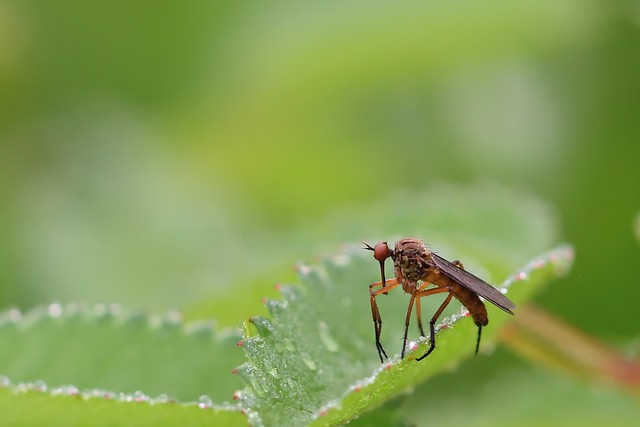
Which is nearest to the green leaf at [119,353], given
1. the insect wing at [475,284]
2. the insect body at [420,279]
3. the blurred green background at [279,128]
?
the insect body at [420,279]

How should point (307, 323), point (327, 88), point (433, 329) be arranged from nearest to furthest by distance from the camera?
point (307, 323) < point (433, 329) < point (327, 88)

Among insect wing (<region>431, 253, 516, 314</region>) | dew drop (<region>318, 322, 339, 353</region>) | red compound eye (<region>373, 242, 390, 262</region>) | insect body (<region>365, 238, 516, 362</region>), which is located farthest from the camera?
red compound eye (<region>373, 242, 390, 262</region>)

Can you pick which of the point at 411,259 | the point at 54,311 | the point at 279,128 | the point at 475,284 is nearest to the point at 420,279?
the point at 411,259

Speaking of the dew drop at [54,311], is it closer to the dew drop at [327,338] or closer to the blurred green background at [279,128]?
the dew drop at [327,338]

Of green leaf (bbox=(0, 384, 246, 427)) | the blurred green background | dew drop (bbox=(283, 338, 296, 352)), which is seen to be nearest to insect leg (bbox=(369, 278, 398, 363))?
dew drop (bbox=(283, 338, 296, 352))

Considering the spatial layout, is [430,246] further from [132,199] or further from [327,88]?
[132,199]

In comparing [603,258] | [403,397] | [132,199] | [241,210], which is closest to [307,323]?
[403,397]

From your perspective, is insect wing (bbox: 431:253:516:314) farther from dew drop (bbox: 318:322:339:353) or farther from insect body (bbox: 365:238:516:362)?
dew drop (bbox: 318:322:339:353)

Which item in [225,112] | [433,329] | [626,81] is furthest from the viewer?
[225,112]
